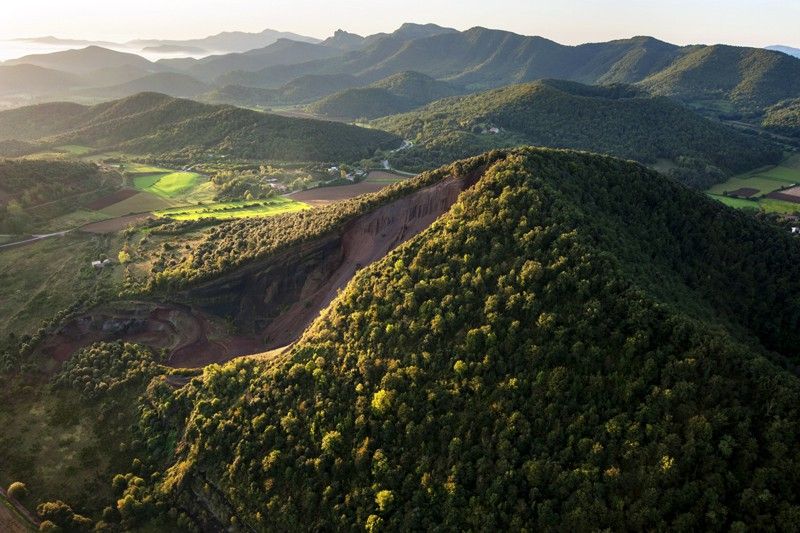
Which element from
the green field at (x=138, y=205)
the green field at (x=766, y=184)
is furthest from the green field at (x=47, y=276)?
the green field at (x=766, y=184)

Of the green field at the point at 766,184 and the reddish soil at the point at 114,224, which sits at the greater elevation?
the green field at the point at 766,184

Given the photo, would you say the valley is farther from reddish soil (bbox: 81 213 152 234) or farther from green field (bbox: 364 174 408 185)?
green field (bbox: 364 174 408 185)

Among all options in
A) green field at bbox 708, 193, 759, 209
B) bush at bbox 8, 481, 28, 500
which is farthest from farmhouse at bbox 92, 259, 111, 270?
green field at bbox 708, 193, 759, 209

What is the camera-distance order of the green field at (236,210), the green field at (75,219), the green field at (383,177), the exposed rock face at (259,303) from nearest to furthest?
the exposed rock face at (259,303) < the green field at (75,219) < the green field at (236,210) < the green field at (383,177)

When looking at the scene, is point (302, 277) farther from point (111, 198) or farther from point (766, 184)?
point (766, 184)

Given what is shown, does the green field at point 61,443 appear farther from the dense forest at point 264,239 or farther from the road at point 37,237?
the road at point 37,237
